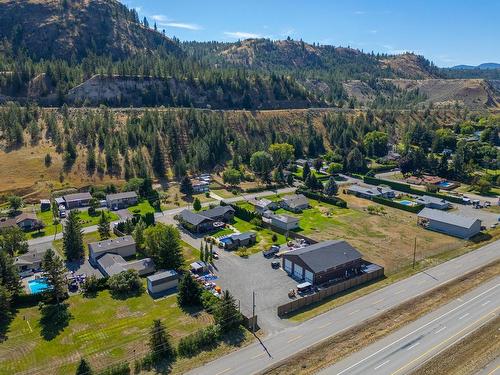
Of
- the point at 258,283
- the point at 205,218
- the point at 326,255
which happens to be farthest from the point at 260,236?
the point at 258,283

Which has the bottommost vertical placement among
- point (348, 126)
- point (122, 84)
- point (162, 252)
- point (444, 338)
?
point (444, 338)

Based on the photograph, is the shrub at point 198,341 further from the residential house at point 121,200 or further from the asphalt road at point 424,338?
the residential house at point 121,200

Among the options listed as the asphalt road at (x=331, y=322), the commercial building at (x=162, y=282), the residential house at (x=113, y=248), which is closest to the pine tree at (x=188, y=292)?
the commercial building at (x=162, y=282)

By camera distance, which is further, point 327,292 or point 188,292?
point 327,292

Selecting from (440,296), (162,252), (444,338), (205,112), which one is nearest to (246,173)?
(205,112)

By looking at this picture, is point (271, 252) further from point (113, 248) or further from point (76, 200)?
point (76, 200)

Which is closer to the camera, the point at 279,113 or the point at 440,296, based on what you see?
the point at 440,296

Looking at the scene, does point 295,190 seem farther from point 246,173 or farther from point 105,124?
point 105,124
